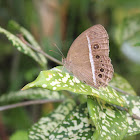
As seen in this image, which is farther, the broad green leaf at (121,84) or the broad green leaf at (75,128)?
the broad green leaf at (121,84)

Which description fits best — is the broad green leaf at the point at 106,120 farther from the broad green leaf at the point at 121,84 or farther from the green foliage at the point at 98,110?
the broad green leaf at the point at 121,84

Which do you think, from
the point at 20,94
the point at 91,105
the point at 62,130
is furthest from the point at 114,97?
the point at 20,94

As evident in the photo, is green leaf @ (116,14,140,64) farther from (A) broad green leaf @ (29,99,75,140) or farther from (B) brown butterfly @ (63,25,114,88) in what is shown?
(A) broad green leaf @ (29,99,75,140)

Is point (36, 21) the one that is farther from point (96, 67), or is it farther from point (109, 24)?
point (96, 67)

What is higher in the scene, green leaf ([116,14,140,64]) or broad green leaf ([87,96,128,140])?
green leaf ([116,14,140,64])

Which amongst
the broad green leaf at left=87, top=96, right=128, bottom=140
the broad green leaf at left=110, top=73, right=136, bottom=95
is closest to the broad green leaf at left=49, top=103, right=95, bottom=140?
the broad green leaf at left=87, top=96, right=128, bottom=140

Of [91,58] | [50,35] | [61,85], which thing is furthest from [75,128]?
[50,35]

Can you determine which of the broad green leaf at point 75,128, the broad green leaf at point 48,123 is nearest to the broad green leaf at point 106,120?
the broad green leaf at point 75,128
